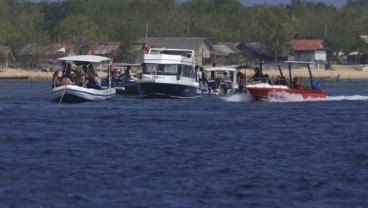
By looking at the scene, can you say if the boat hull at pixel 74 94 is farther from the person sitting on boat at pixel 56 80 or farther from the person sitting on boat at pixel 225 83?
the person sitting on boat at pixel 225 83

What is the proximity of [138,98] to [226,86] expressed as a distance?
1290cm

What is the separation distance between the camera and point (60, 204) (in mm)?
22406

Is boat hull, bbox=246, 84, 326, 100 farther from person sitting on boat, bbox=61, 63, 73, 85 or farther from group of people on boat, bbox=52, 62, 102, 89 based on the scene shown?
person sitting on boat, bbox=61, 63, 73, 85

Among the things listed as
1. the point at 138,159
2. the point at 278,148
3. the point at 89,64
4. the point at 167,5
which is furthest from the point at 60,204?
the point at 167,5

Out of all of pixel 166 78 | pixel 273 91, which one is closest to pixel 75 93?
pixel 166 78

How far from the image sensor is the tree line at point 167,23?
449 feet

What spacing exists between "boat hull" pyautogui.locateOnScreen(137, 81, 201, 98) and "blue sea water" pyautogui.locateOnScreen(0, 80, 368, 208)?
9447mm

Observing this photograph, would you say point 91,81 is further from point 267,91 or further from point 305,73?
point 305,73

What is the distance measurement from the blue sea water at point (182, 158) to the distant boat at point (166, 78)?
31.5 ft

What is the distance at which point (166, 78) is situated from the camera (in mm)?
58844

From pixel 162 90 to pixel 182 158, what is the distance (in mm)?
28611

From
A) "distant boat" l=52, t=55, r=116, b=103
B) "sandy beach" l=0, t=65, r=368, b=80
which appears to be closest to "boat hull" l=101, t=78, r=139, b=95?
"distant boat" l=52, t=55, r=116, b=103

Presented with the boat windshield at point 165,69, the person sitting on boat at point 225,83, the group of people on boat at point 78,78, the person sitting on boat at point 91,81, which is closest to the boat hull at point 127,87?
the boat windshield at point 165,69

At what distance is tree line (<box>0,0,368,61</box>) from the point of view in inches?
5394
